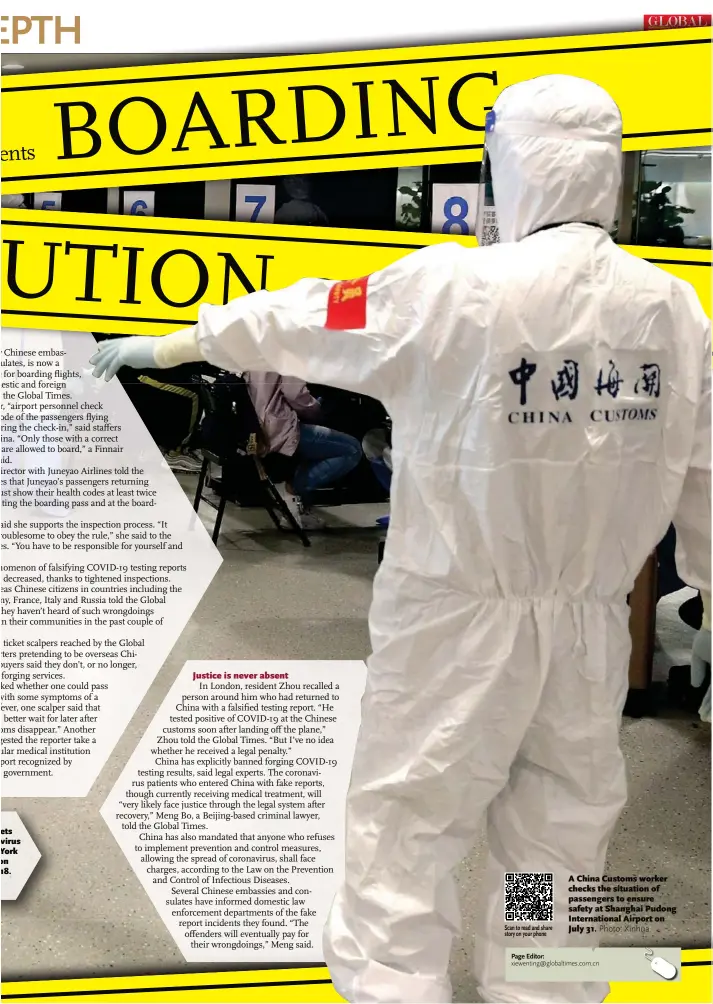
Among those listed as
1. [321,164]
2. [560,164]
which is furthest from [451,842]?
[321,164]

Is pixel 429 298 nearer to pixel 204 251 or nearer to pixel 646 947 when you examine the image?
pixel 204 251

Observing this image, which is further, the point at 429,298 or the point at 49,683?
the point at 49,683

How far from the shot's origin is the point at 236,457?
1751 mm

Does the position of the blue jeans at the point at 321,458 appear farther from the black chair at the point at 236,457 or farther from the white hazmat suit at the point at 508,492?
the white hazmat suit at the point at 508,492

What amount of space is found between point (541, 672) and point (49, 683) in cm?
85

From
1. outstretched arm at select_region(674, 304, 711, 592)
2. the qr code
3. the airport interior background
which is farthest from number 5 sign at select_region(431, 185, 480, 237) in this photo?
the qr code

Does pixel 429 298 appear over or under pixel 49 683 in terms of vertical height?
over

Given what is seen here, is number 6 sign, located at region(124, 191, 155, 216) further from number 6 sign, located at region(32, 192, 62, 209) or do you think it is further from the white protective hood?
the white protective hood

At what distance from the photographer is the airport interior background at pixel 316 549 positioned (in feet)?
5.76

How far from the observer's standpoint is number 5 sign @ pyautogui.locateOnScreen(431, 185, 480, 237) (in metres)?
1.77

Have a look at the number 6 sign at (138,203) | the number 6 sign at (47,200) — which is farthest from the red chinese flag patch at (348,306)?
the number 6 sign at (47,200)

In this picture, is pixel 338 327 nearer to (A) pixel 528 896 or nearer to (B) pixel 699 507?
(B) pixel 699 507

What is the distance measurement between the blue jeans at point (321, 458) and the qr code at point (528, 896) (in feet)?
2.31

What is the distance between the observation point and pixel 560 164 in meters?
1.42
